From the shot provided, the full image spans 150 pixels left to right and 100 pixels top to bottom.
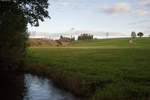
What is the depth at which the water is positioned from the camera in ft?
51.3

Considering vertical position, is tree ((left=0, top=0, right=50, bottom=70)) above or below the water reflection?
above

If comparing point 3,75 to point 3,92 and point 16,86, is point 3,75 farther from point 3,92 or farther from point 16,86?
point 3,92

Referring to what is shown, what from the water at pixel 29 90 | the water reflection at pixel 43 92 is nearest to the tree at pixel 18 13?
the water at pixel 29 90

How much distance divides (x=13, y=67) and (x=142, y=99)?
20.3 meters

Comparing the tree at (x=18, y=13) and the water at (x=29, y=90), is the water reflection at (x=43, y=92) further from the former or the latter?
the tree at (x=18, y=13)

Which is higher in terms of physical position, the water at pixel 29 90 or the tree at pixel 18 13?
the tree at pixel 18 13

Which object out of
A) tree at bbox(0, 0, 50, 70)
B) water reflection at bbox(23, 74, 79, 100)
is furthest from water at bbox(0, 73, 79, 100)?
tree at bbox(0, 0, 50, 70)

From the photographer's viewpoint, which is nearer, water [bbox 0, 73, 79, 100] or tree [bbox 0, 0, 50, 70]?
water [bbox 0, 73, 79, 100]

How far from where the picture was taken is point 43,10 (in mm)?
17453

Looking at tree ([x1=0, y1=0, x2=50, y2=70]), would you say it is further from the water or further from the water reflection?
the water reflection

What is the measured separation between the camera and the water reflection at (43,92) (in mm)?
15630

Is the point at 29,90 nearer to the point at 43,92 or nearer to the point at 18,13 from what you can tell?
the point at 43,92

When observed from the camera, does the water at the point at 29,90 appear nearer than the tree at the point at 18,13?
Yes

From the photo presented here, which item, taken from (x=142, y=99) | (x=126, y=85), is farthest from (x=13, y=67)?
(x=142, y=99)
